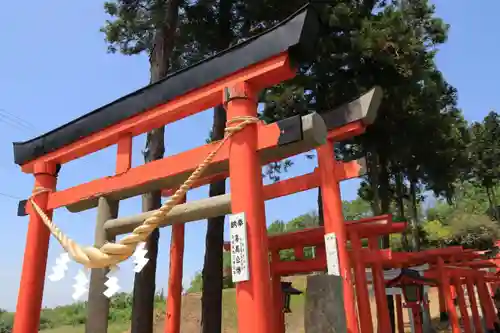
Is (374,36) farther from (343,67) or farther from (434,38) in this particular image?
(434,38)

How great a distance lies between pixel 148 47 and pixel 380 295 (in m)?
9.02

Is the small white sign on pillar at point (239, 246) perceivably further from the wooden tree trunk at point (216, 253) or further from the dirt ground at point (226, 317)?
the dirt ground at point (226, 317)

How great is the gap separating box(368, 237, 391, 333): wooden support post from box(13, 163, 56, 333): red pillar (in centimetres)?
713

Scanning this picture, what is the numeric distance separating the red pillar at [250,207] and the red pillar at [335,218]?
327cm

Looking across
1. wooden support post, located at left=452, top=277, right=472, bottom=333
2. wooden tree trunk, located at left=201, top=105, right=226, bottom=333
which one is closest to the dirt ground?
wooden support post, located at left=452, top=277, right=472, bottom=333

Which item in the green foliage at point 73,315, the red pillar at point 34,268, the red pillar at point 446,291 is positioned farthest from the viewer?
the green foliage at point 73,315

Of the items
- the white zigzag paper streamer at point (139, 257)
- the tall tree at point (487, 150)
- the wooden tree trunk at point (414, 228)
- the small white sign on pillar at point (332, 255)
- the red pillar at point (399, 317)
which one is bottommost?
the red pillar at point (399, 317)

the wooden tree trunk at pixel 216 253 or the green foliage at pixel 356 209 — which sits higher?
the green foliage at pixel 356 209

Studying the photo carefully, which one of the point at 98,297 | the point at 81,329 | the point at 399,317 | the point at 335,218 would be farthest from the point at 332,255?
the point at 81,329

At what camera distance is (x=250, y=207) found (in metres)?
3.78

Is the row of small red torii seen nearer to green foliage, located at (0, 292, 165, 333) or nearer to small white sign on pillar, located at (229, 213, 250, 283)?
small white sign on pillar, located at (229, 213, 250, 283)

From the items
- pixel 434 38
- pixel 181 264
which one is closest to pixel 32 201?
pixel 181 264

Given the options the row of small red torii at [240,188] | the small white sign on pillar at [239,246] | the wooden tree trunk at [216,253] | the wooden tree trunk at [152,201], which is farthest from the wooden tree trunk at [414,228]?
the small white sign on pillar at [239,246]

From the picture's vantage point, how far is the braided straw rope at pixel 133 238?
3625 mm
